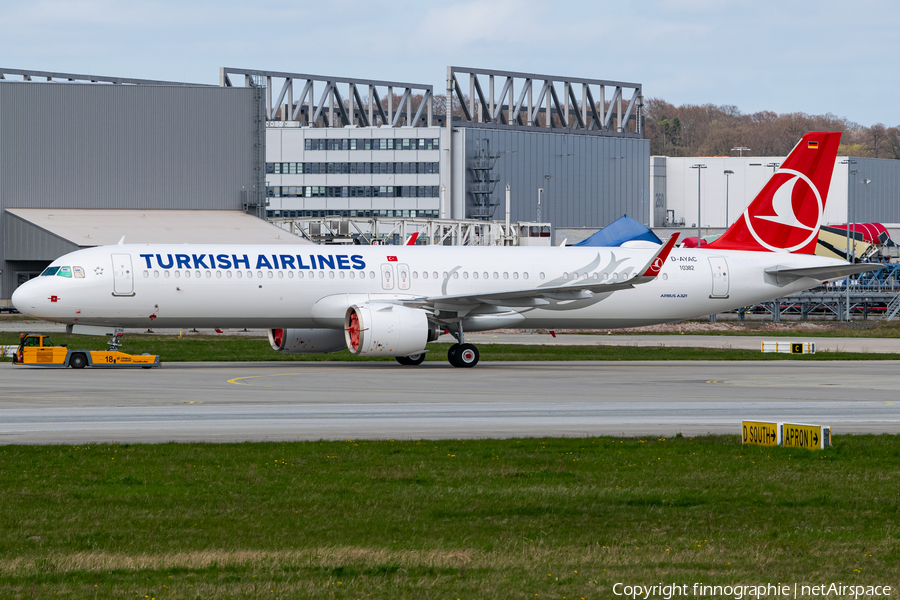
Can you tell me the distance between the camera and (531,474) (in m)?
14.8

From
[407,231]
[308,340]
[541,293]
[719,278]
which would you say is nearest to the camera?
[541,293]

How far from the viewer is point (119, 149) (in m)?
78.9

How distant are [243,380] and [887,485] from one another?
2025 cm

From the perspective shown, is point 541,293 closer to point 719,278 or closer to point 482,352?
point 719,278

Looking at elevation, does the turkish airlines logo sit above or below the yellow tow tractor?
above

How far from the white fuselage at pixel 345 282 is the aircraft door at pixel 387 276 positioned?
3cm

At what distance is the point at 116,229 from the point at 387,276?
39989mm

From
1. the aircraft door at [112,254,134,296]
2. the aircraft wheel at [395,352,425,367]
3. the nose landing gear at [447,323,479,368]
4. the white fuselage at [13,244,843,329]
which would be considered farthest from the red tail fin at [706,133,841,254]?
the aircraft door at [112,254,134,296]

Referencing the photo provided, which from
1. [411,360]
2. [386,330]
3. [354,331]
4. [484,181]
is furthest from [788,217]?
[484,181]

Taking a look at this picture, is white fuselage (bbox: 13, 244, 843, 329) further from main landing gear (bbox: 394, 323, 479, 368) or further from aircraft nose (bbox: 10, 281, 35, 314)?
main landing gear (bbox: 394, 323, 479, 368)

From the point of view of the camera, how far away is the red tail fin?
4350cm

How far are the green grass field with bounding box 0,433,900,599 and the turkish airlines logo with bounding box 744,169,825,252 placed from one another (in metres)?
27.1

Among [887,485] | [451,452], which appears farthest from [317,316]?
[887,485]

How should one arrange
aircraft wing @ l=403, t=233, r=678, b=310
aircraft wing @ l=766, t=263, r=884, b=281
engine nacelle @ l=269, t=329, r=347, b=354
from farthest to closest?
aircraft wing @ l=766, t=263, r=884, b=281
engine nacelle @ l=269, t=329, r=347, b=354
aircraft wing @ l=403, t=233, r=678, b=310
